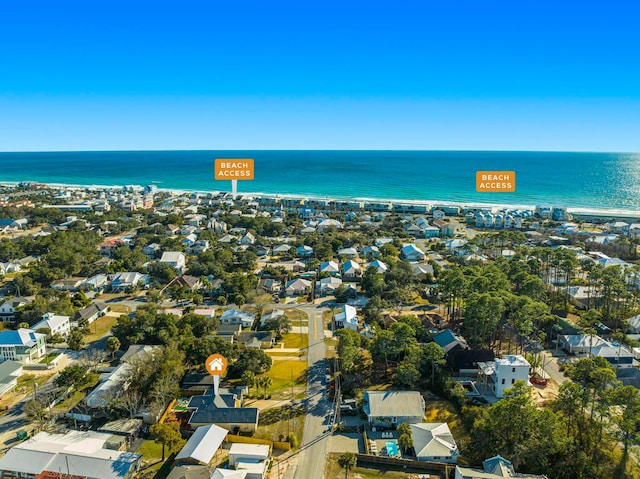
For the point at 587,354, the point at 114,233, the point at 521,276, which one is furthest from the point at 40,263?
the point at 587,354

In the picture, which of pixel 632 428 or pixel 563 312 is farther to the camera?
pixel 563 312

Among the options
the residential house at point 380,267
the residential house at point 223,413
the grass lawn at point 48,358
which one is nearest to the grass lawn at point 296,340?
the residential house at point 223,413

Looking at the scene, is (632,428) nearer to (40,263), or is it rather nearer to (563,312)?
(563,312)

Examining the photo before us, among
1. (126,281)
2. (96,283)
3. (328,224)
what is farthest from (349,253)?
(96,283)

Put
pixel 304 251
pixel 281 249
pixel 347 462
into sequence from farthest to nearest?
→ pixel 281 249
pixel 304 251
pixel 347 462

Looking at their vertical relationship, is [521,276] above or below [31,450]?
above

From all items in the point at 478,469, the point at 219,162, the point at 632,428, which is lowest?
the point at 478,469

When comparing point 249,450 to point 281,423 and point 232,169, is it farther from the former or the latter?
point 232,169
